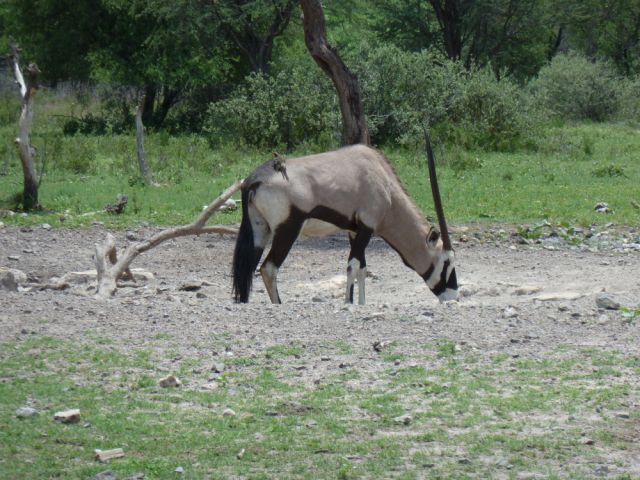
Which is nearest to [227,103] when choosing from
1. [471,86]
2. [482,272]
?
[471,86]

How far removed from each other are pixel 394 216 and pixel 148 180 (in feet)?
25.0

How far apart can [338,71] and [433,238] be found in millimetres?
5870

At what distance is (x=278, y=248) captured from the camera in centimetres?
980

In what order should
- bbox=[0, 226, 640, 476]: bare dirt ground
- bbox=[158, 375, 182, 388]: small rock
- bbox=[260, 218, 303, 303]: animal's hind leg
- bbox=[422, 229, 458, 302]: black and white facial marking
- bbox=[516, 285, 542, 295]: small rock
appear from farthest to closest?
bbox=[422, 229, 458, 302]: black and white facial marking
bbox=[516, 285, 542, 295]: small rock
bbox=[260, 218, 303, 303]: animal's hind leg
bbox=[0, 226, 640, 476]: bare dirt ground
bbox=[158, 375, 182, 388]: small rock

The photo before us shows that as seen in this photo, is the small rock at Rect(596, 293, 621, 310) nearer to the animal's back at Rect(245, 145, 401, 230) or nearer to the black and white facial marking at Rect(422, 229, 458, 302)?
the black and white facial marking at Rect(422, 229, 458, 302)

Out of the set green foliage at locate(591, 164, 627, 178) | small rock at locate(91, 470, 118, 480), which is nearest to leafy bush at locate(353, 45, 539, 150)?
green foliage at locate(591, 164, 627, 178)

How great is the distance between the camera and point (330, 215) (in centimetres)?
998

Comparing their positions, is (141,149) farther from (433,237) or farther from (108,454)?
(108,454)

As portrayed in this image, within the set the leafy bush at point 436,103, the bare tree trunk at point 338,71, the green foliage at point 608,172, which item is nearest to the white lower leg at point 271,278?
the bare tree trunk at point 338,71

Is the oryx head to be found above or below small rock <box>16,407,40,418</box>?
above

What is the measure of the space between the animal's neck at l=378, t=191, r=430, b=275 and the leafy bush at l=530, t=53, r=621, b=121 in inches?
812

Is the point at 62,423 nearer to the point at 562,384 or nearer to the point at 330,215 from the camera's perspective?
the point at 562,384

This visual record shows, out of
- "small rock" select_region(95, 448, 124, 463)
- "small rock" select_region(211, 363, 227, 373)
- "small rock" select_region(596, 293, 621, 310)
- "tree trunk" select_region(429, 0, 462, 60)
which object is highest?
"tree trunk" select_region(429, 0, 462, 60)

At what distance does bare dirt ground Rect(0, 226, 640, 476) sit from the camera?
741 centimetres
